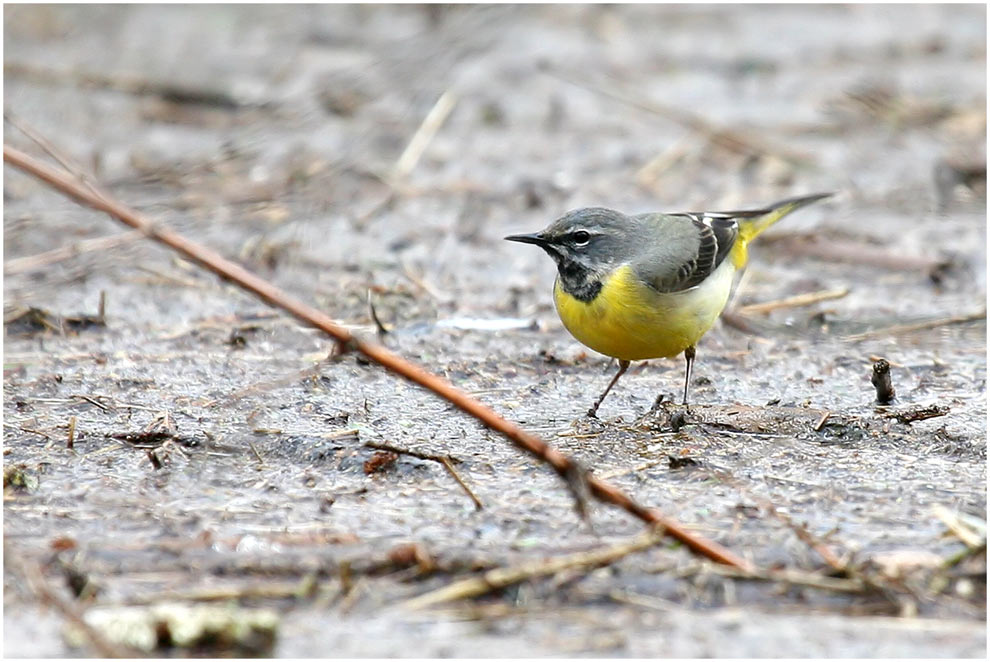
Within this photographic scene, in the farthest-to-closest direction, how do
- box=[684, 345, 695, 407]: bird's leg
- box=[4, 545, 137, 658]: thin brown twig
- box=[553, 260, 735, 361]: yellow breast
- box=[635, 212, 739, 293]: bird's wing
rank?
box=[684, 345, 695, 407]: bird's leg
box=[635, 212, 739, 293]: bird's wing
box=[553, 260, 735, 361]: yellow breast
box=[4, 545, 137, 658]: thin brown twig

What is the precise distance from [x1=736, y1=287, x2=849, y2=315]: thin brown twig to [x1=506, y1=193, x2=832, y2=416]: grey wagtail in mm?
943

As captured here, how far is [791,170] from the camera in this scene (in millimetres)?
10461

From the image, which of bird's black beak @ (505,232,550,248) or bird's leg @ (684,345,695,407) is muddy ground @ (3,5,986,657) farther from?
bird's black beak @ (505,232,550,248)

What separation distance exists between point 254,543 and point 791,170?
700 cm

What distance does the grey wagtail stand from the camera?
6232 mm

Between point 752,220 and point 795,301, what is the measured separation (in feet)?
1.86

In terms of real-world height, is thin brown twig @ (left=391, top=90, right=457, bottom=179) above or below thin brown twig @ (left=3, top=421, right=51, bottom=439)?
above

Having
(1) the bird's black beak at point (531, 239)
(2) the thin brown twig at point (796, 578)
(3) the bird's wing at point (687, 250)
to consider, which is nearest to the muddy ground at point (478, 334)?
(2) the thin brown twig at point (796, 578)

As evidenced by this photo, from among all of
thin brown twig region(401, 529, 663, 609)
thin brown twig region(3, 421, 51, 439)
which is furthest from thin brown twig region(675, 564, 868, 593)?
thin brown twig region(3, 421, 51, 439)

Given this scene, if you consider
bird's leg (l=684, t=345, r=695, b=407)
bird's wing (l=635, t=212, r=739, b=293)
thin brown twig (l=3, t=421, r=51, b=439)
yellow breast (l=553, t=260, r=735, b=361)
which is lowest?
thin brown twig (l=3, t=421, r=51, b=439)

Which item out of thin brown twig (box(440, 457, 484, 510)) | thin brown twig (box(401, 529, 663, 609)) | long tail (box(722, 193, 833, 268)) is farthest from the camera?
long tail (box(722, 193, 833, 268))

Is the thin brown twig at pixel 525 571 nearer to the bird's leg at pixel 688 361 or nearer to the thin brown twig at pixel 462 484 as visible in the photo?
the thin brown twig at pixel 462 484

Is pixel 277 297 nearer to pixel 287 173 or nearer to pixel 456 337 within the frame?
pixel 456 337

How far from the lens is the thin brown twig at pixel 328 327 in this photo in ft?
13.0
